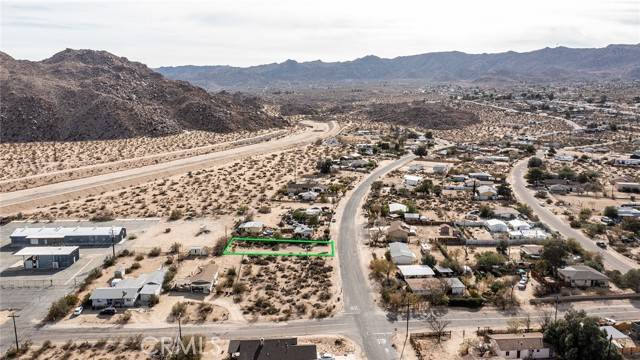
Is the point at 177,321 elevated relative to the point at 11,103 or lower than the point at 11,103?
lower

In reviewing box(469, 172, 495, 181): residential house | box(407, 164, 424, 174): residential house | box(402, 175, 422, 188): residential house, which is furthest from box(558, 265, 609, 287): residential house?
box(407, 164, 424, 174): residential house

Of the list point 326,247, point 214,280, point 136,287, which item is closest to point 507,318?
point 326,247

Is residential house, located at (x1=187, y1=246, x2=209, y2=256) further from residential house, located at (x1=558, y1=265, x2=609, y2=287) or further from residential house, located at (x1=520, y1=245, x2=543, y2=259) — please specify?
residential house, located at (x1=558, y1=265, x2=609, y2=287)

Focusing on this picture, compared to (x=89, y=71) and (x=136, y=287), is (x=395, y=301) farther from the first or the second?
(x=89, y=71)

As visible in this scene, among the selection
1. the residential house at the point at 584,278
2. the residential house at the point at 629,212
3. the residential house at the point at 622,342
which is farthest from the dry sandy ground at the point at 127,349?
the residential house at the point at 629,212

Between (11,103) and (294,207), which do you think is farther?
(11,103)

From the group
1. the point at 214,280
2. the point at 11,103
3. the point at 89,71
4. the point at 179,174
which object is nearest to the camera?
the point at 214,280

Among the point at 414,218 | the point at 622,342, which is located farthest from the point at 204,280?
the point at 622,342
